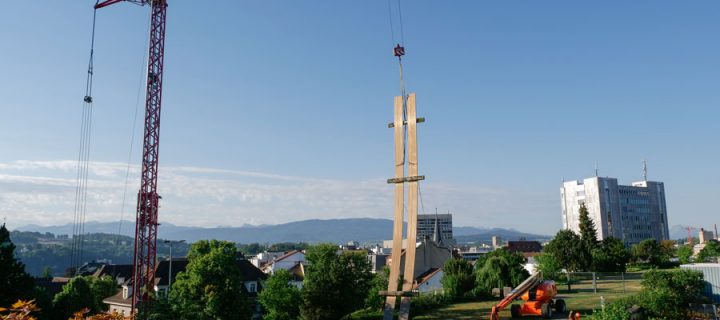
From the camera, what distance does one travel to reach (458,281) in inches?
1838

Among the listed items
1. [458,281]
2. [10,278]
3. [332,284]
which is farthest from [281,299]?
[10,278]

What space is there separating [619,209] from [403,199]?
643 ft

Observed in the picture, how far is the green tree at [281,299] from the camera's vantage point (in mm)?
42844

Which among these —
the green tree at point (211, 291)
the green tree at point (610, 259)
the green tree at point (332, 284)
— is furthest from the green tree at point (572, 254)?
the green tree at point (211, 291)

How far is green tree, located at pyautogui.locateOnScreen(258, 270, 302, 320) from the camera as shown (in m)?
42.8

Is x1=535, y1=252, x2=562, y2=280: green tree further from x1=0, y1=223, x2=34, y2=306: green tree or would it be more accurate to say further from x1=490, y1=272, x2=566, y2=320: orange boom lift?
x1=0, y1=223, x2=34, y2=306: green tree

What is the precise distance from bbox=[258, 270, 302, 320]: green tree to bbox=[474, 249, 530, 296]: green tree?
15798 mm

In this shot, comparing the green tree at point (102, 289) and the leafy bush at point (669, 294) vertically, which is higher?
the leafy bush at point (669, 294)

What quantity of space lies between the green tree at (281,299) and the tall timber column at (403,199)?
87.3 ft

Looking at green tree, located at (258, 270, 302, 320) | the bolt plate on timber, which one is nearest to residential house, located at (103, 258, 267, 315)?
green tree, located at (258, 270, 302, 320)

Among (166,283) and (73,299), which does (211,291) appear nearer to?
(73,299)

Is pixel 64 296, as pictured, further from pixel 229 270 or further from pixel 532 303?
pixel 532 303

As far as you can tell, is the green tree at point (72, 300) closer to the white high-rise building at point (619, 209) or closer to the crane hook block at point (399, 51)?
the crane hook block at point (399, 51)

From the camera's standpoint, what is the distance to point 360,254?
41719 millimetres
